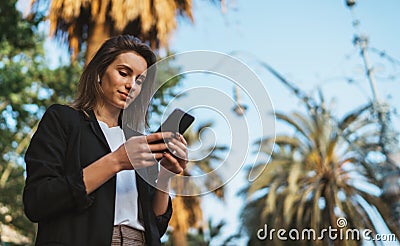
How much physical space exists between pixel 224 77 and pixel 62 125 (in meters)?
0.53

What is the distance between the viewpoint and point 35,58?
13.4 m

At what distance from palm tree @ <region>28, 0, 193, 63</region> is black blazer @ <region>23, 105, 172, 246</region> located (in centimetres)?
520

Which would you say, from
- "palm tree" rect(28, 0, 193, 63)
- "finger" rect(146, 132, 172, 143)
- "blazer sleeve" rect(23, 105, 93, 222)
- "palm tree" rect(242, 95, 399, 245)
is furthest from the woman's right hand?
"palm tree" rect(242, 95, 399, 245)

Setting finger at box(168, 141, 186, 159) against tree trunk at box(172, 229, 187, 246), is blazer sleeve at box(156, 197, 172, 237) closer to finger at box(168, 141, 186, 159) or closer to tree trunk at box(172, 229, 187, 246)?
finger at box(168, 141, 186, 159)

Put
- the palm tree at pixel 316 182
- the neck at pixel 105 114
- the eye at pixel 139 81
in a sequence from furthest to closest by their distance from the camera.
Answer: the palm tree at pixel 316 182
the neck at pixel 105 114
the eye at pixel 139 81

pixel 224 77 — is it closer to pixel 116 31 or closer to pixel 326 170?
pixel 116 31

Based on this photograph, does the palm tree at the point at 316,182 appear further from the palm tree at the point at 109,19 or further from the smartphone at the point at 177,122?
the smartphone at the point at 177,122

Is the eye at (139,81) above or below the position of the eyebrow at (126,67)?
below

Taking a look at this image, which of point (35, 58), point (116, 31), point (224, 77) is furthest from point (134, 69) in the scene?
point (35, 58)

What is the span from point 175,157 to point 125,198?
27 centimetres

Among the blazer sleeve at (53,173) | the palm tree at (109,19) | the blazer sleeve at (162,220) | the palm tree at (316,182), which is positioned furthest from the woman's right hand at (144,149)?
the palm tree at (316,182)

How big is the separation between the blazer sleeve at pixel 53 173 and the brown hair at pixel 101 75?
17 cm

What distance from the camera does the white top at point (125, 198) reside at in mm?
1488

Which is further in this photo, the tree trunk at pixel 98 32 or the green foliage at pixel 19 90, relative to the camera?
the green foliage at pixel 19 90
